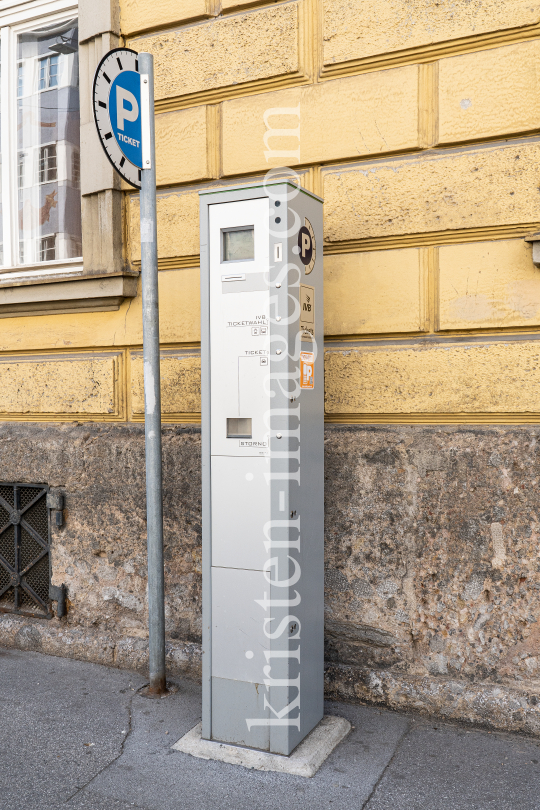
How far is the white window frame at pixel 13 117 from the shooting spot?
14.3ft

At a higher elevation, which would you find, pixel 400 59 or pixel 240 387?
pixel 400 59

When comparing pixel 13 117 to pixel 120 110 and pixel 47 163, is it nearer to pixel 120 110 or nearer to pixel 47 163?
pixel 47 163

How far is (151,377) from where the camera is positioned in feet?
10.5

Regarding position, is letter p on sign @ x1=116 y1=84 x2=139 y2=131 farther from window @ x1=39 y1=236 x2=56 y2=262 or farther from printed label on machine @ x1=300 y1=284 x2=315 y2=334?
window @ x1=39 y1=236 x2=56 y2=262

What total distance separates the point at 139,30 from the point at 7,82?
48.2 inches

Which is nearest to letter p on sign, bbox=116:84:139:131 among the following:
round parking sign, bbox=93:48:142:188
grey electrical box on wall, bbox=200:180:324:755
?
round parking sign, bbox=93:48:142:188

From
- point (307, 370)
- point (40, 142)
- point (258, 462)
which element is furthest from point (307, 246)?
point (40, 142)

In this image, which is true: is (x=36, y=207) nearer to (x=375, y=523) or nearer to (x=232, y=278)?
(x=232, y=278)

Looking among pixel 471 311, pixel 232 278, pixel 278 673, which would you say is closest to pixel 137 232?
pixel 232 278

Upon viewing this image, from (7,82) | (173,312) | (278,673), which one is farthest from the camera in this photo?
(7,82)

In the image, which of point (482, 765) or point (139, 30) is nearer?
point (482, 765)

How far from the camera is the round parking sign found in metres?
2.89

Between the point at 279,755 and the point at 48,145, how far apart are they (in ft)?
12.9

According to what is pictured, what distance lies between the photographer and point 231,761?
276 centimetres
